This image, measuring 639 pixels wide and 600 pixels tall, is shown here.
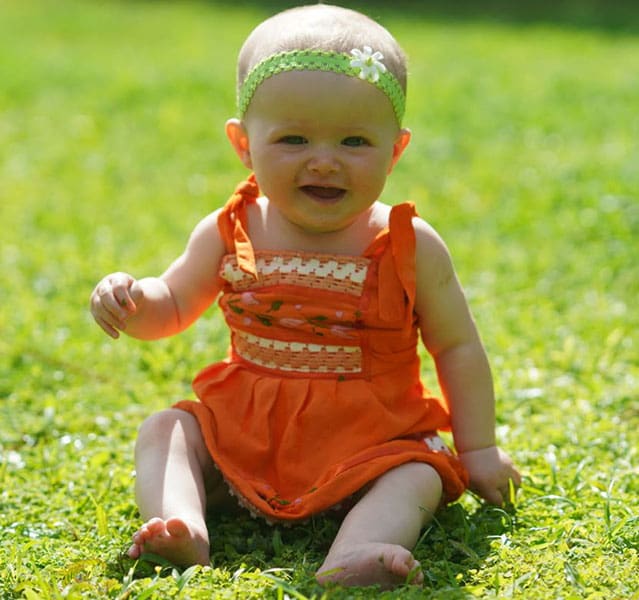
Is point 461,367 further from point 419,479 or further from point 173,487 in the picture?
point 173,487

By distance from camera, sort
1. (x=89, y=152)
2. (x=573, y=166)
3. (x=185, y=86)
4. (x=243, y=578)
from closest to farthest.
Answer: (x=243, y=578) < (x=573, y=166) < (x=89, y=152) < (x=185, y=86)

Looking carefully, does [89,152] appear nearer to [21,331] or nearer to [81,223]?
[81,223]

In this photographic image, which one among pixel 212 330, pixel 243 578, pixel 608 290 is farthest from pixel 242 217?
pixel 608 290

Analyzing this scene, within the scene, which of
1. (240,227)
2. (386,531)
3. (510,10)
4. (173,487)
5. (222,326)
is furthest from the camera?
(510,10)

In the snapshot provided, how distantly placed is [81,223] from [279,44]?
348 cm

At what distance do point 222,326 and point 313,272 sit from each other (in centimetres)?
174

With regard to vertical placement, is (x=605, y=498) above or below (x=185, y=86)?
below

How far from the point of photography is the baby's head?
9.66 ft

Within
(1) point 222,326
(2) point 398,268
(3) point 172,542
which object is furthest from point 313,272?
(1) point 222,326

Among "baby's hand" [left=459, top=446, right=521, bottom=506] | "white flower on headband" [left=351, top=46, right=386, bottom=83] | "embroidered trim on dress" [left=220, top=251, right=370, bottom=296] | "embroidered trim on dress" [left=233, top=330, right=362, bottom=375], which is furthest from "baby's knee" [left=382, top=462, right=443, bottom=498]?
"white flower on headband" [left=351, top=46, right=386, bottom=83]

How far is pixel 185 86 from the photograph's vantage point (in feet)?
31.2

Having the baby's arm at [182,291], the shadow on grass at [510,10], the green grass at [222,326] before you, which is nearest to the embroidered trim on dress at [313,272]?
the baby's arm at [182,291]

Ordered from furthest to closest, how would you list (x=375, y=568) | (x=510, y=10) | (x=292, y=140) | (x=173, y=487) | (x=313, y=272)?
(x=510, y=10), (x=313, y=272), (x=292, y=140), (x=173, y=487), (x=375, y=568)

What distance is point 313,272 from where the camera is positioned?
10.2 feet
